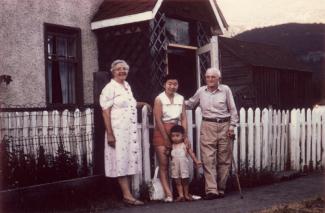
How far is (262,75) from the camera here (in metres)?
34.4

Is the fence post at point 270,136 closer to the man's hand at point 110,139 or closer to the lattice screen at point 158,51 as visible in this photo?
the lattice screen at point 158,51

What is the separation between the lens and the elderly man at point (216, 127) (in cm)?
750

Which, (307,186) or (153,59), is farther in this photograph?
(153,59)

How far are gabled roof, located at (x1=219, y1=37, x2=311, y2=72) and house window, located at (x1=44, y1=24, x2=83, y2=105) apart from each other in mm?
23910

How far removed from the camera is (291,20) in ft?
248

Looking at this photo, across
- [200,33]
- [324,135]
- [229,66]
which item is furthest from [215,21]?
[229,66]

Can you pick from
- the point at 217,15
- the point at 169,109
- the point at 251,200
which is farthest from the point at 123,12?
the point at 251,200

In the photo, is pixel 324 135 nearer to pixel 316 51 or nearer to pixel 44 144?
pixel 44 144

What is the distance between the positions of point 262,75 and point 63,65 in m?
25.5

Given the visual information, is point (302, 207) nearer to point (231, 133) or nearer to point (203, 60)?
point (231, 133)

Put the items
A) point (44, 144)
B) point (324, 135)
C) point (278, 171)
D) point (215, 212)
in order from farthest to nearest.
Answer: point (324, 135) → point (278, 171) → point (44, 144) → point (215, 212)

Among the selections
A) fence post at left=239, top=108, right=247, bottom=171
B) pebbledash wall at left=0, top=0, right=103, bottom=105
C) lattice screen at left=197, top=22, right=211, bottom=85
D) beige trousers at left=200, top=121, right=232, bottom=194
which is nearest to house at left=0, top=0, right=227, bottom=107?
pebbledash wall at left=0, top=0, right=103, bottom=105

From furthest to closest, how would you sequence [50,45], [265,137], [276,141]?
[276,141] < [50,45] < [265,137]

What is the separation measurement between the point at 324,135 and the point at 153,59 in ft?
13.3
